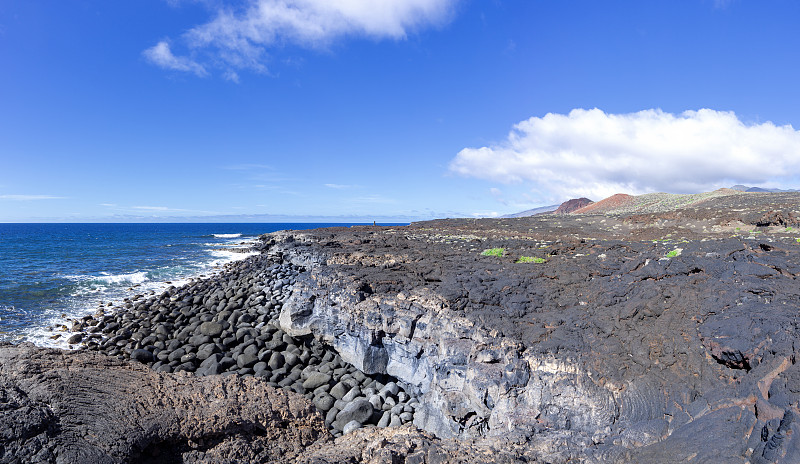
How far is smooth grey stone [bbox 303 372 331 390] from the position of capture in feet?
33.7

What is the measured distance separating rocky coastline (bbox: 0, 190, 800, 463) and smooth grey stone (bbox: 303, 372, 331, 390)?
1.6 inches

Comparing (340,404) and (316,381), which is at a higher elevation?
(316,381)

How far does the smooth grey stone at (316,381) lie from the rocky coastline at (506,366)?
40 millimetres

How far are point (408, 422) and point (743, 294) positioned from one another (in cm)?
712

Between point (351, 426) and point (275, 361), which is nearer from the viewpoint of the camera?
point (351, 426)

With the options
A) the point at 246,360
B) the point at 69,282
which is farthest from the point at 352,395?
the point at 69,282

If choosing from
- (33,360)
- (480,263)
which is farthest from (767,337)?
(33,360)

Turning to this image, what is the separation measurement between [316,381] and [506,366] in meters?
5.86

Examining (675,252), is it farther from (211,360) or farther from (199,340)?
(199,340)

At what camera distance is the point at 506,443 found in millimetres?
5324

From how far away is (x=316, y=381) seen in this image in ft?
33.8

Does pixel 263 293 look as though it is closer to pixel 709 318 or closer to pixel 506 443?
pixel 506 443

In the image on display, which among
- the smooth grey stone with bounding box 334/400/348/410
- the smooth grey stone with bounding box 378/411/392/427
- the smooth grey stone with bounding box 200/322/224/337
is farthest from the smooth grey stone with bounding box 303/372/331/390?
the smooth grey stone with bounding box 200/322/224/337

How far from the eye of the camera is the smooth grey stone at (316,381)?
10.3 m
